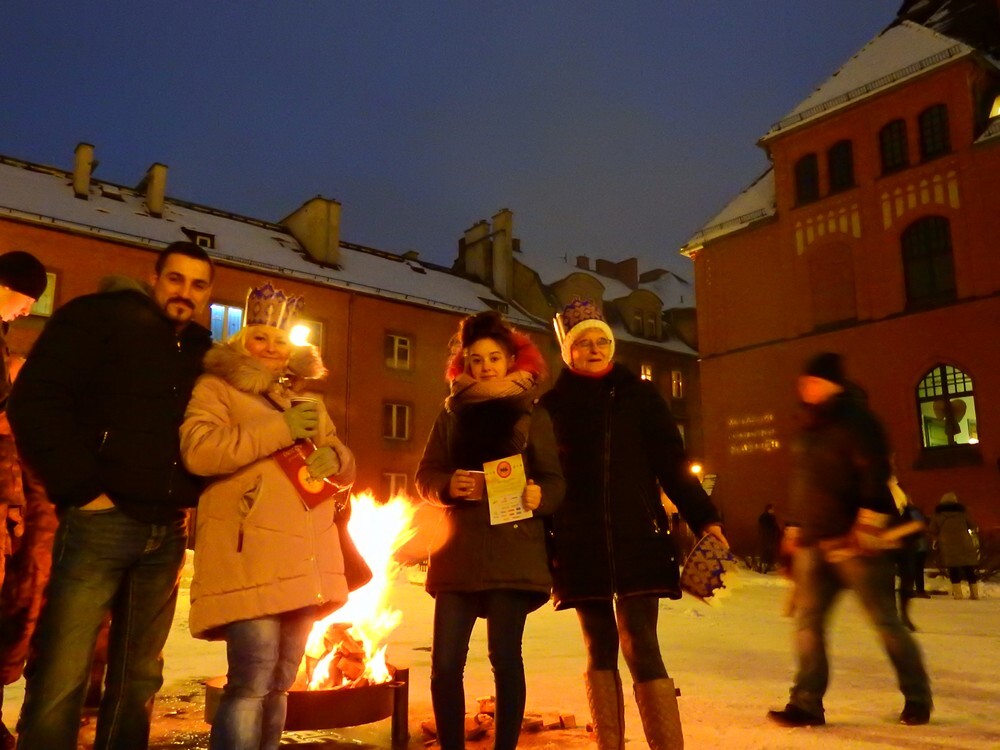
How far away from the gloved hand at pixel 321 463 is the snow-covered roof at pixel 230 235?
958 inches

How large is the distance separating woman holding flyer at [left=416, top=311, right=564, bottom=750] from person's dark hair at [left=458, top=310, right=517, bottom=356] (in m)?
0.03

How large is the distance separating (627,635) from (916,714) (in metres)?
2.15

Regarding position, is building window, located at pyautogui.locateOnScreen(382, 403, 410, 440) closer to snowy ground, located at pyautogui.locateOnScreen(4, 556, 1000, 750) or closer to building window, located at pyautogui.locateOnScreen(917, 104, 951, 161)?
snowy ground, located at pyautogui.locateOnScreen(4, 556, 1000, 750)

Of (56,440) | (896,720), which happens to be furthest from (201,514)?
(896,720)

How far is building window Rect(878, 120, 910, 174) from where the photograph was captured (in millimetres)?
23875

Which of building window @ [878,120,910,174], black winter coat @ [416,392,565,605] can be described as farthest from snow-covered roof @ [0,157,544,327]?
black winter coat @ [416,392,565,605]

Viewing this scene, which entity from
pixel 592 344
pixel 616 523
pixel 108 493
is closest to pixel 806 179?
pixel 592 344

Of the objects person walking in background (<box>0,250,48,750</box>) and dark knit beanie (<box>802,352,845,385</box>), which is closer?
person walking in background (<box>0,250,48,750</box>)

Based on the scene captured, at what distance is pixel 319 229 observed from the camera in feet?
103

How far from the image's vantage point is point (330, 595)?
11.0 ft

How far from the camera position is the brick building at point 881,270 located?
2173 centimetres

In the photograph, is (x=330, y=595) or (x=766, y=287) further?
(x=766, y=287)

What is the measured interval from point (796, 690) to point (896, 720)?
2.01ft

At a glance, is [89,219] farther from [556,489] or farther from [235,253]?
[556,489]
